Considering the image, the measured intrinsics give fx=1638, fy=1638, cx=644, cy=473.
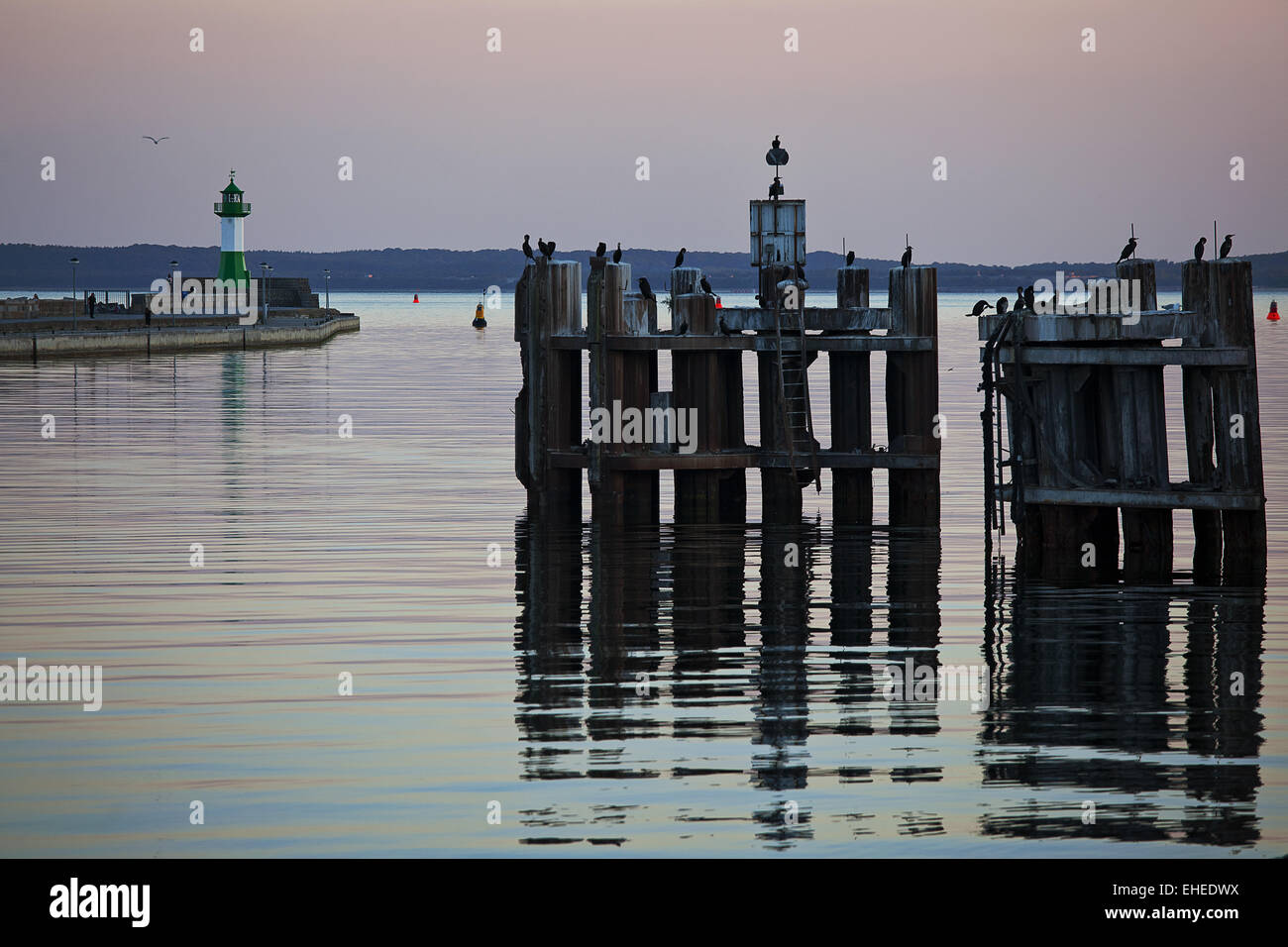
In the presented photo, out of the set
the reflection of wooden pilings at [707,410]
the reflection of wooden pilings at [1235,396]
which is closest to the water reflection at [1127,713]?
the reflection of wooden pilings at [1235,396]

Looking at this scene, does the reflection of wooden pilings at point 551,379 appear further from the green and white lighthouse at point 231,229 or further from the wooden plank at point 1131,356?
the green and white lighthouse at point 231,229

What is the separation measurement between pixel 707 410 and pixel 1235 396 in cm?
671

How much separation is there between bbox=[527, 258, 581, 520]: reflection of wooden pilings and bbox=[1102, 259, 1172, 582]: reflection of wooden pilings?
6772 mm

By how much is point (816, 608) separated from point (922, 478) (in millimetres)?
6307

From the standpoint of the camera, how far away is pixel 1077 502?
17266 millimetres

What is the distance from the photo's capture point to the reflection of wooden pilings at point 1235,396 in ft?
53.9

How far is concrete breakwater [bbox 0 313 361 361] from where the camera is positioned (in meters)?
70.2

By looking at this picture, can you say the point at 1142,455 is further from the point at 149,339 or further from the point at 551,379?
the point at 149,339

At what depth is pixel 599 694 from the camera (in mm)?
11953

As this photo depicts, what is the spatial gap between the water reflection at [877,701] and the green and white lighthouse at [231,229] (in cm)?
9904

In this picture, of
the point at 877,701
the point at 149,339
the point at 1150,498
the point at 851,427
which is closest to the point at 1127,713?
the point at 877,701
